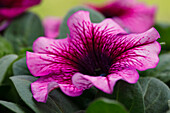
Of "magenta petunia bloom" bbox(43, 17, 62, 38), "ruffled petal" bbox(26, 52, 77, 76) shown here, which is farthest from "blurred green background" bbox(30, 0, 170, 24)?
"ruffled petal" bbox(26, 52, 77, 76)

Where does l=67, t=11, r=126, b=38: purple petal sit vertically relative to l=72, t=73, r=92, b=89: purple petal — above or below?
above

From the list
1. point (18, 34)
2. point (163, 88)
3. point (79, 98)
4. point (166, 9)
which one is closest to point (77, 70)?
point (79, 98)

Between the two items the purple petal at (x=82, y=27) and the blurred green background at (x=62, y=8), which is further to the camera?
the blurred green background at (x=62, y=8)

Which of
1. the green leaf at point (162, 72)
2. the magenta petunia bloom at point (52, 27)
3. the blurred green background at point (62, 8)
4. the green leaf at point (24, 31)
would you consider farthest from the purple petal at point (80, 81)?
the blurred green background at point (62, 8)

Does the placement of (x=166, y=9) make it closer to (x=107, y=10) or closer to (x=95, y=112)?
(x=107, y=10)

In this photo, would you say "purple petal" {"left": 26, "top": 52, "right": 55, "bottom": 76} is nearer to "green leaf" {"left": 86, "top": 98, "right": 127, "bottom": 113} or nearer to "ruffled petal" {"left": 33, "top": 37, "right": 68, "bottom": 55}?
"ruffled petal" {"left": 33, "top": 37, "right": 68, "bottom": 55}

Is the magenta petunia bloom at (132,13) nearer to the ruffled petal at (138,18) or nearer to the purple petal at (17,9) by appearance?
the ruffled petal at (138,18)

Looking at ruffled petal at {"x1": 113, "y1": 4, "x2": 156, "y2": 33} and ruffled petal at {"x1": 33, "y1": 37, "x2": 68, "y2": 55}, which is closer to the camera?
ruffled petal at {"x1": 33, "y1": 37, "x2": 68, "y2": 55}
